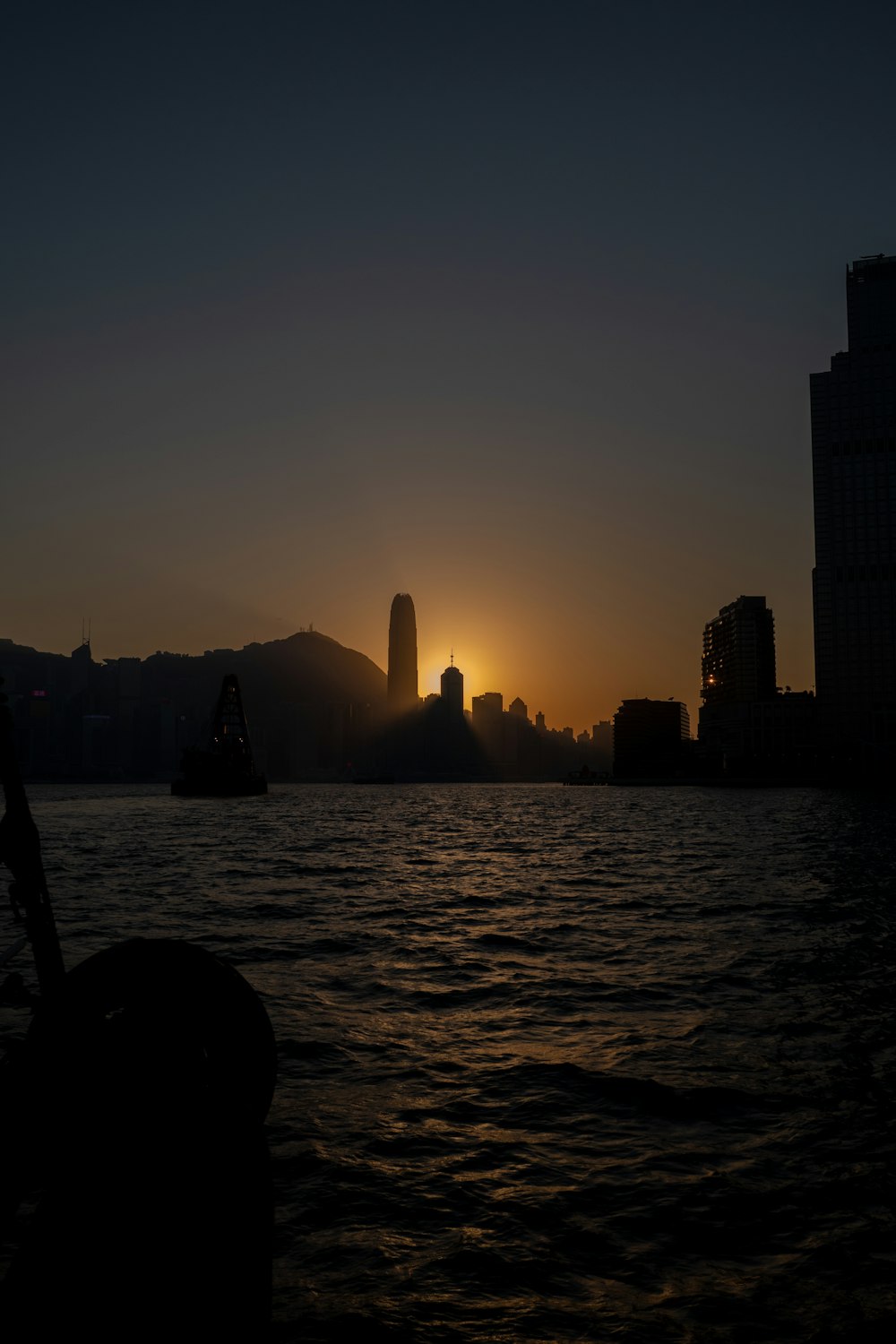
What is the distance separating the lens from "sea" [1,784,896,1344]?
7.36 metres

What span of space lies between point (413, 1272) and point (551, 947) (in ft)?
53.5

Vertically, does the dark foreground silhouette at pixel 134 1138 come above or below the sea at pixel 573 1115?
above

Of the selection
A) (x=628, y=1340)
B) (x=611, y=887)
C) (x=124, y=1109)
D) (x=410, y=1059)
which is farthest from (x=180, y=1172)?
(x=611, y=887)

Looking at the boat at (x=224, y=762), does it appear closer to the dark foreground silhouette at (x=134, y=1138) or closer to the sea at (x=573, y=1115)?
the sea at (x=573, y=1115)

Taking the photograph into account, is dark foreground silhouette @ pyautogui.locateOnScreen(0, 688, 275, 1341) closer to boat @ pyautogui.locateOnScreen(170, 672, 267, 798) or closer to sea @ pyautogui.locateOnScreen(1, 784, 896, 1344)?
sea @ pyautogui.locateOnScreen(1, 784, 896, 1344)

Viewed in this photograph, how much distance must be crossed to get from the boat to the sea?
15093cm

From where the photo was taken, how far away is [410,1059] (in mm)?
13695

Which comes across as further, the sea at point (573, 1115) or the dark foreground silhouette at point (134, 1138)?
the sea at point (573, 1115)

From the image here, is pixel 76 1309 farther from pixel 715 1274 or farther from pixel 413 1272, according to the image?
pixel 715 1274

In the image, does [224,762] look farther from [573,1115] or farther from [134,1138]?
[134,1138]

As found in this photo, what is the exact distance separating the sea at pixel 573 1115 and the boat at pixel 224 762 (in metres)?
151

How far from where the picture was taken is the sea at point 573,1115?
7355 mm

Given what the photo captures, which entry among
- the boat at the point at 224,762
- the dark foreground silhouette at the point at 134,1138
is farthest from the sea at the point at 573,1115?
the boat at the point at 224,762

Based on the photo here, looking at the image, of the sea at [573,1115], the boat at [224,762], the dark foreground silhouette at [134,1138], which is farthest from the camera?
the boat at [224,762]
